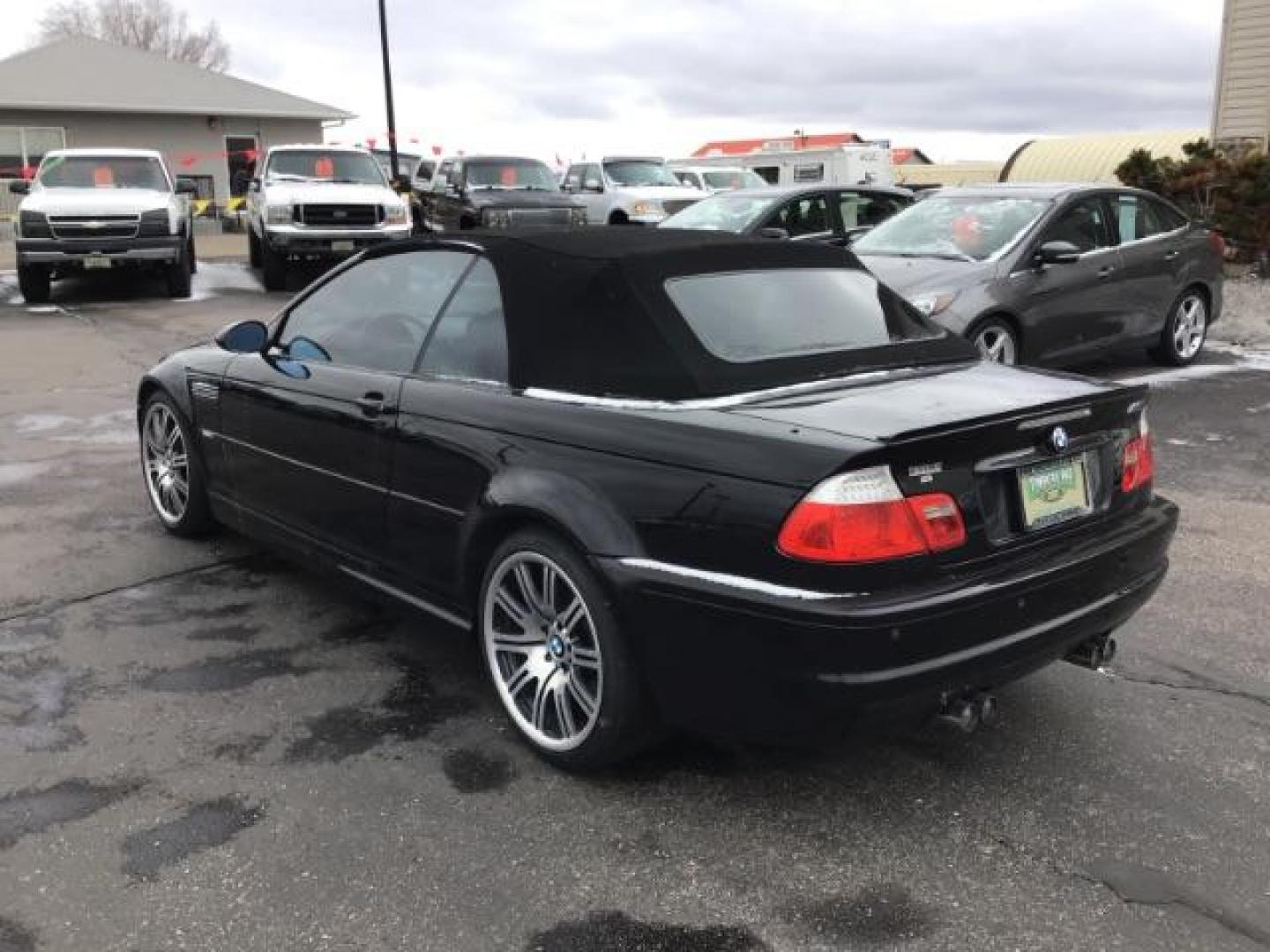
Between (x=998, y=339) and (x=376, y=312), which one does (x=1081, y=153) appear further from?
(x=376, y=312)

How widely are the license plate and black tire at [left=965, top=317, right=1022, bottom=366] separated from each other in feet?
16.6

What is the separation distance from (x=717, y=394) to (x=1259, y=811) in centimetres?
183

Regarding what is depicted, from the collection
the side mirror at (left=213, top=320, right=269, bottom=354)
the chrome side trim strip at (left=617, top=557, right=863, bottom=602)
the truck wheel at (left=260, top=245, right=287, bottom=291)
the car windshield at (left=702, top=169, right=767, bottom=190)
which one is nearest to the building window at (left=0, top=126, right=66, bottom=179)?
the truck wheel at (left=260, top=245, right=287, bottom=291)

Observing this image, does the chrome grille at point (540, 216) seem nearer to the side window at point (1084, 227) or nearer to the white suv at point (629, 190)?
the white suv at point (629, 190)

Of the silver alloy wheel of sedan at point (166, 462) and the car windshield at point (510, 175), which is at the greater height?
the car windshield at point (510, 175)

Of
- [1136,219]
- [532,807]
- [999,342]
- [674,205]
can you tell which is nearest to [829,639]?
[532,807]

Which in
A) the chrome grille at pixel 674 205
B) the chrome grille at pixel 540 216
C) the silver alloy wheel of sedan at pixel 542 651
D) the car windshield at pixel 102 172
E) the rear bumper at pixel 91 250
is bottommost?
the silver alloy wheel of sedan at pixel 542 651

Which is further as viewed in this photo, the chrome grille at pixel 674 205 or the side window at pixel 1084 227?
the chrome grille at pixel 674 205

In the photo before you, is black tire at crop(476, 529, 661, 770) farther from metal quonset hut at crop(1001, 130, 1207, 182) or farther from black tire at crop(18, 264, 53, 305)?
metal quonset hut at crop(1001, 130, 1207, 182)

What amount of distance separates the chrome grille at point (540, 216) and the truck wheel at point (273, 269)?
140 inches

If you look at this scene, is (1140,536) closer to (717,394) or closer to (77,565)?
(717,394)

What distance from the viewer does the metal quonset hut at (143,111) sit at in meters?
28.2

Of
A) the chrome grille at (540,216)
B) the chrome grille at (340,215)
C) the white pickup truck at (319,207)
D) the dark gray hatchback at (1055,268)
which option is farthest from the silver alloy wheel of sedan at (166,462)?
the chrome grille at (540,216)

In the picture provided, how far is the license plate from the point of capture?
3.09 metres
